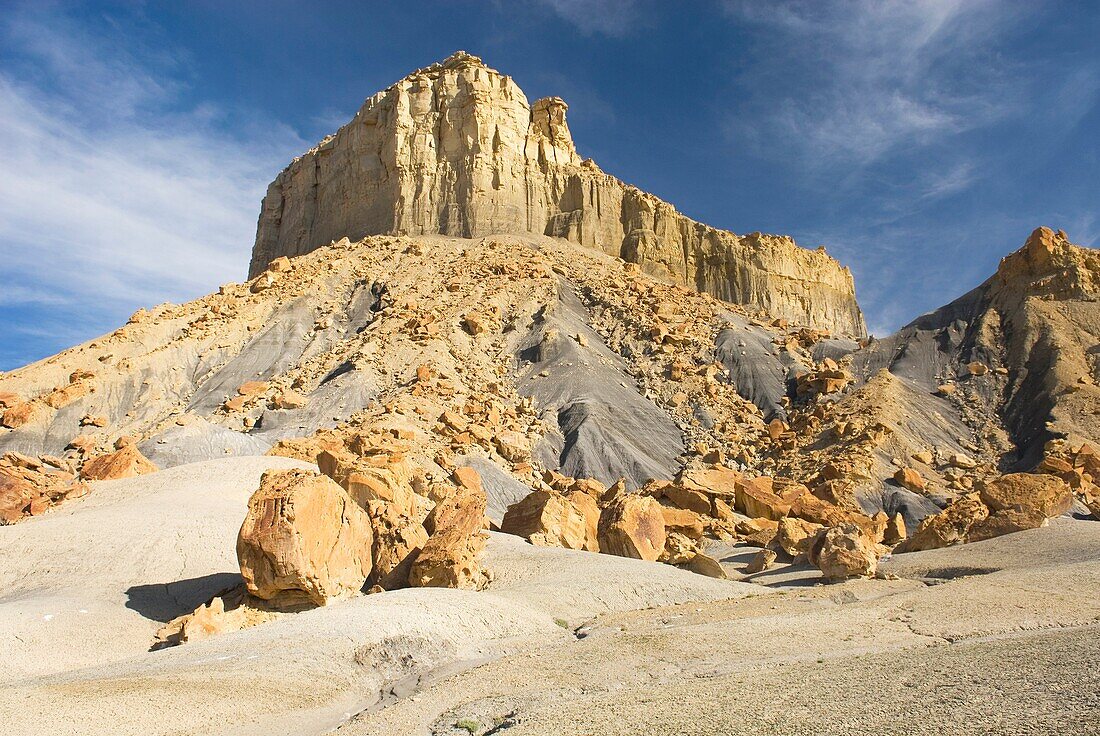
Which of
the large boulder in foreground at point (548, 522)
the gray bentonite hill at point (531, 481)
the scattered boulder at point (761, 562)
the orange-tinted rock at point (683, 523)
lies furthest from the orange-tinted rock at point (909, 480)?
the large boulder in foreground at point (548, 522)

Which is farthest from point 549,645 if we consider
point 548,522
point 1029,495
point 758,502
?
point 758,502

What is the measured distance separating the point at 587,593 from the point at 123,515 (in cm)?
1157

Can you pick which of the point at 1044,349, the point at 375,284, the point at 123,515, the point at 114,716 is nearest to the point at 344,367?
the point at 375,284

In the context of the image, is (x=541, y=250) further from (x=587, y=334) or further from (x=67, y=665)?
(x=67, y=665)

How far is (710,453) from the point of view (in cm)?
3800

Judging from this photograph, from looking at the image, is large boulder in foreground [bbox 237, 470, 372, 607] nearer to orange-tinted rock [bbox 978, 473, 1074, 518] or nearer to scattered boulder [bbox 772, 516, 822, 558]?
scattered boulder [bbox 772, 516, 822, 558]

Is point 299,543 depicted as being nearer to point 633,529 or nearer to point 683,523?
point 633,529

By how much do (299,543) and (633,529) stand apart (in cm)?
1013

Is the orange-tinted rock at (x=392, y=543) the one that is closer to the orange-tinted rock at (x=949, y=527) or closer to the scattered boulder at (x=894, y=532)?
the orange-tinted rock at (x=949, y=527)

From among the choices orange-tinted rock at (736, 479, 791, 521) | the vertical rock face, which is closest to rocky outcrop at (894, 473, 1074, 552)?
orange-tinted rock at (736, 479, 791, 521)

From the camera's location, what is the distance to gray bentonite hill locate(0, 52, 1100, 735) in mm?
A: 9281

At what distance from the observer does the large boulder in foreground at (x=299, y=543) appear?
13375mm

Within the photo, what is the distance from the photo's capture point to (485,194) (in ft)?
202

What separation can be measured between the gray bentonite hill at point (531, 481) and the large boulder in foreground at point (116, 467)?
0.51 feet
